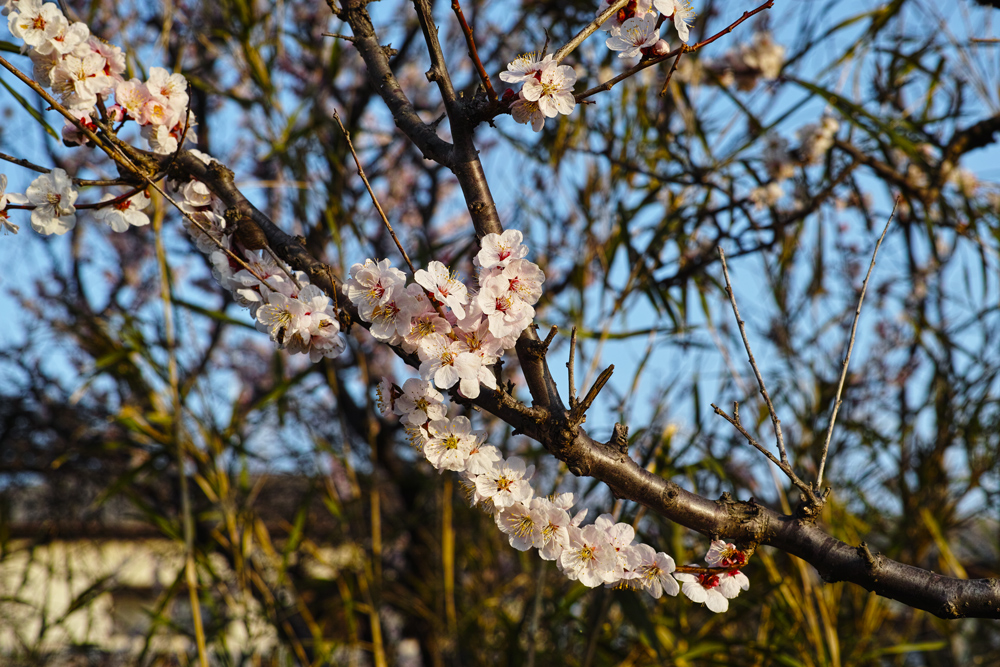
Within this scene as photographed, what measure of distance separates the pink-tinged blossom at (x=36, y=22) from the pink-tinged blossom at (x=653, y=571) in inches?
35.0

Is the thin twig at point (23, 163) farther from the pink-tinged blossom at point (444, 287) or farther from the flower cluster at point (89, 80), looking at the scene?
the pink-tinged blossom at point (444, 287)

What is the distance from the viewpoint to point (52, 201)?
0.74 meters

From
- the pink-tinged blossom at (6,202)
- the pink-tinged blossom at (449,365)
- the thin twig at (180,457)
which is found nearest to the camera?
the pink-tinged blossom at (449,365)

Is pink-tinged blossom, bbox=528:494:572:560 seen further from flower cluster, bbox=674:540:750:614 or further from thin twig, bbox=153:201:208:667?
thin twig, bbox=153:201:208:667

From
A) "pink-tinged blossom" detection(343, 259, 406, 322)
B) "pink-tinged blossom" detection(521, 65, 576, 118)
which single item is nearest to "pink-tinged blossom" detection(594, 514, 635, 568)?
"pink-tinged blossom" detection(343, 259, 406, 322)

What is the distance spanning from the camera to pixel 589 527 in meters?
0.74

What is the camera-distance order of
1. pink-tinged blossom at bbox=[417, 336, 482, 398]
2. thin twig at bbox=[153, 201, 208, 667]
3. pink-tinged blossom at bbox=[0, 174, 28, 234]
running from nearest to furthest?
pink-tinged blossom at bbox=[417, 336, 482, 398] < pink-tinged blossom at bbox=[0, 174, 28, 234] < thin twig at bbox=[153, 201, 208, 667]

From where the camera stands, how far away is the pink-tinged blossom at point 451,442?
697mm

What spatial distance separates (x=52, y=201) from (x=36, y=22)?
20 cm

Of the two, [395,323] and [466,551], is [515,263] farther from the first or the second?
[466,551]

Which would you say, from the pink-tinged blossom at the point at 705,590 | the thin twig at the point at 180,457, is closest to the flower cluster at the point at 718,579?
the pink-tinged blossom at the point at 705,590

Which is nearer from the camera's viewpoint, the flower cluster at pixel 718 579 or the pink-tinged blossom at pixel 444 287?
the pink-tinged blossom at pixel 444 287

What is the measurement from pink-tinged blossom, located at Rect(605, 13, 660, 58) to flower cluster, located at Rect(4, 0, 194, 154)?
495mm

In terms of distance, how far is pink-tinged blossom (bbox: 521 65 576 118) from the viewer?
2.25 ft
